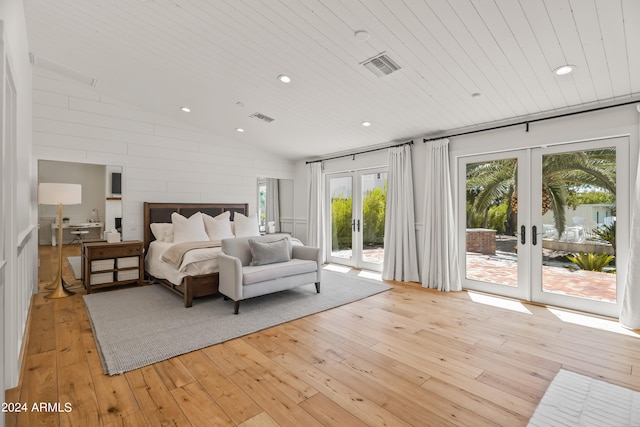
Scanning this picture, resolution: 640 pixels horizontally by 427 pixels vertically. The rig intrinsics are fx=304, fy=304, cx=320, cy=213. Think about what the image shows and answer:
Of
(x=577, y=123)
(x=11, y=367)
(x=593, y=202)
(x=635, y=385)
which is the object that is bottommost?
(x=635, y=385)

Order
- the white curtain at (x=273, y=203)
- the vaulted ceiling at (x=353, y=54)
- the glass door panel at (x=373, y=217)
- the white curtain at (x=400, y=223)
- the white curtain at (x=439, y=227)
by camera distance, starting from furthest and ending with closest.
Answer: the white curtain at (x=273, y=203) < the glass door panel at (x=373, y=217) < the white curtain at (x=400, y=223) < the white curtain at (x=439, y=227) < the vaulted ceiling at (x=353, y=54)

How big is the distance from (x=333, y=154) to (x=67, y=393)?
5433 mm

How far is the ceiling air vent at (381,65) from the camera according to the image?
292 centimetres

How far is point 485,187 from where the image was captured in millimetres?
4371

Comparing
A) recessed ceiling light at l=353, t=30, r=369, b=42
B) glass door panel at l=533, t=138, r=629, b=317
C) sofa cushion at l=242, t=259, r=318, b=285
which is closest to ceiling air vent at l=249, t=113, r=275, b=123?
sofa cushion at l=242, t=259, r=318, b=285

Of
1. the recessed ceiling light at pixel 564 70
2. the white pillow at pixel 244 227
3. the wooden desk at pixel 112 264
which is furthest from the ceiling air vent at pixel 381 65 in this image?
the wooden desk at pixel 112 264

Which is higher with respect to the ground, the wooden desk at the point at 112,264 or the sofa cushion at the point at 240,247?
the sofa cushion at the point at 240,247

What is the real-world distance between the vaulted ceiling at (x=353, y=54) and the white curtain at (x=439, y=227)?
0.54m

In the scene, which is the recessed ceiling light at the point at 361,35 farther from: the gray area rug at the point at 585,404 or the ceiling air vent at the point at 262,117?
the gray area rug at the point at 585,404

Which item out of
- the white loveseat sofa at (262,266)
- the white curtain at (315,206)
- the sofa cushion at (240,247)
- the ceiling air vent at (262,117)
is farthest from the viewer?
the white curtain at (315,206)

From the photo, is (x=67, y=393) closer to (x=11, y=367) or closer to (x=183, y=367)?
(x=11, y=367)

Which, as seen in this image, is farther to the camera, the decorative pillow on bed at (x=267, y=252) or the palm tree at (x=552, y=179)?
the decorative pillow on bed at (x=267, y=252)

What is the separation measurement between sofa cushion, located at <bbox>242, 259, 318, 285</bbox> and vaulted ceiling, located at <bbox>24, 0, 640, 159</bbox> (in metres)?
2.18

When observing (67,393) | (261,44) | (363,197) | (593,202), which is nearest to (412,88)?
(261,44)
